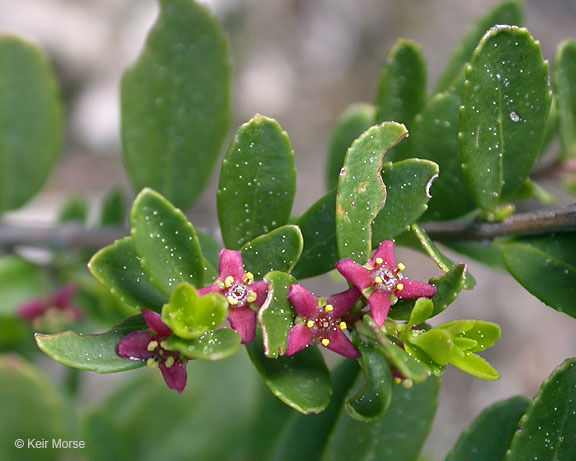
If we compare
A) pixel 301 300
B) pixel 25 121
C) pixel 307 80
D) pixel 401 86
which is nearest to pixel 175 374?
pixel 301 300

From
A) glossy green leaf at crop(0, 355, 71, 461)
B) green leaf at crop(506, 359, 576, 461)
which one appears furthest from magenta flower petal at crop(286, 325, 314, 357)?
glossy green leaf at crop(0, 355, 71, 461)

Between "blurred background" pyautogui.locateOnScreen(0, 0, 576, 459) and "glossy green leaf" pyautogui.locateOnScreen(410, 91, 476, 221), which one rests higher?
"glossy green leaf" pyautogui.locateOnScreen(410, 91, 476, 221)

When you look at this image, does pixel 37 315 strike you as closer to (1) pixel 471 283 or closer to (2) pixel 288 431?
(2) pixel 288 431

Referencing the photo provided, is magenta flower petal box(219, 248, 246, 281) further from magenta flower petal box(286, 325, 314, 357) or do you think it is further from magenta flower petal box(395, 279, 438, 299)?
magenta flower petal box(395, 279, 438, 299)

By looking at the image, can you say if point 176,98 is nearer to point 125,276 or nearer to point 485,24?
point 125,276

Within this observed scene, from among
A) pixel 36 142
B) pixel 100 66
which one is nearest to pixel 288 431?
pixel 36 142

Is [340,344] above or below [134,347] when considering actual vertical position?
above
